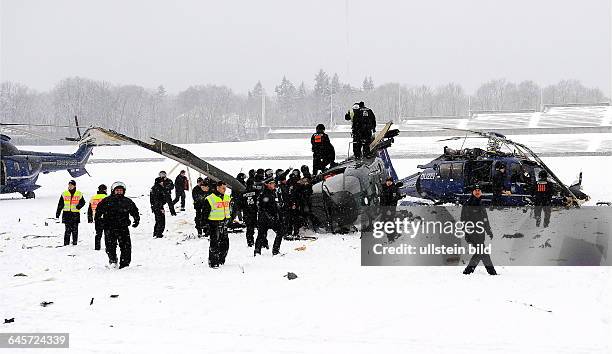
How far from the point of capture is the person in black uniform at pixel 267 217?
37.1 ft

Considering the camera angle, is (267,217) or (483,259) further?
(267,217)

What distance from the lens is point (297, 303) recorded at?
297 inches

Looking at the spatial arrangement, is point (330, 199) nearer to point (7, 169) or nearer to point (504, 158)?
point (504, 158)

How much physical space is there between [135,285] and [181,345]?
3140 mm

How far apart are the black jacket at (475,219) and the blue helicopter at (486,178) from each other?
232 inches

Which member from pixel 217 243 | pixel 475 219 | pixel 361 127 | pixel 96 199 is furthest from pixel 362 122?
pixel 96 199

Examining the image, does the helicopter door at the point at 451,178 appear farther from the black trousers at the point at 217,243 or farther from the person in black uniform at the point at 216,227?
the black trousers at the point at 217,243

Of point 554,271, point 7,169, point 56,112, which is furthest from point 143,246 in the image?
point 56,112

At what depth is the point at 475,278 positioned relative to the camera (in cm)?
902

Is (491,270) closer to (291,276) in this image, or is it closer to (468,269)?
(468,269)

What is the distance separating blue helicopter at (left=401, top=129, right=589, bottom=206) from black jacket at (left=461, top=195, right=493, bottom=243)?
19.3ft

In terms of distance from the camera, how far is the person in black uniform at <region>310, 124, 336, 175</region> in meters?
15.9

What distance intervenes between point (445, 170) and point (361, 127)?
13.7ft

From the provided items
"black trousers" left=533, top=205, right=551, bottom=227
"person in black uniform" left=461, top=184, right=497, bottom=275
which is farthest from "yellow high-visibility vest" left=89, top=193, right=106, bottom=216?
"black trousers" left=533, top=205, right=551, bottom=227
